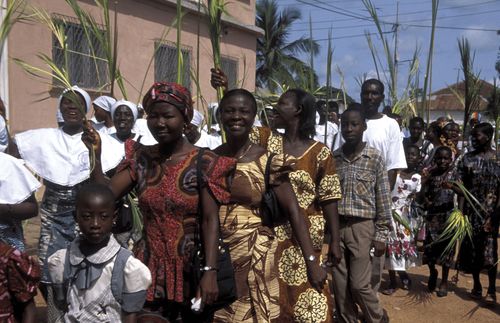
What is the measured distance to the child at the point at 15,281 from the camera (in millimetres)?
2234

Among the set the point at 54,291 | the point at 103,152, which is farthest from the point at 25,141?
the point at 54,291

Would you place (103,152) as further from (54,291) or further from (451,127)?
(451,127)

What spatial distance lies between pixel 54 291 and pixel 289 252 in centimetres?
160

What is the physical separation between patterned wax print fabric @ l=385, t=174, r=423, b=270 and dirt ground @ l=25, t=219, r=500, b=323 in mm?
329

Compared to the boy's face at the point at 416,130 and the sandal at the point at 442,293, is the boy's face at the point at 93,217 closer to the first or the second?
the sandal at the point at 442,293

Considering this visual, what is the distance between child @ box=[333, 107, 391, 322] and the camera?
421cm

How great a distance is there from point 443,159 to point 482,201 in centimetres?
56

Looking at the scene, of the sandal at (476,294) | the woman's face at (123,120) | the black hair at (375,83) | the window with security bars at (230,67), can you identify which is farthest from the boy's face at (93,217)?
the window with security bars at (230,67)

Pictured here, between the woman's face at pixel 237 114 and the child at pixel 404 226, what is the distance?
10.2ft

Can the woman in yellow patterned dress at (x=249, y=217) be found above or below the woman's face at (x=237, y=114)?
below

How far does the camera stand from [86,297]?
2324mm

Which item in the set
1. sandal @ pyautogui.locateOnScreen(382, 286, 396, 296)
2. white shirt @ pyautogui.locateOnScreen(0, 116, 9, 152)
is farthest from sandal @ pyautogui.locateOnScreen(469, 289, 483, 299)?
white shirt @ pyautogui.locateOnScreen(0, 116, 9, 152)

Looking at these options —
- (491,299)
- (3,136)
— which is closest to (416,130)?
(491,299)

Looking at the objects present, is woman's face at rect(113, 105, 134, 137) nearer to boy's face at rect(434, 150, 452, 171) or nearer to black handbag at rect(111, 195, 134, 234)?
black handbag at rect(111, 195, 134, 234)
